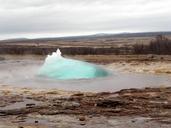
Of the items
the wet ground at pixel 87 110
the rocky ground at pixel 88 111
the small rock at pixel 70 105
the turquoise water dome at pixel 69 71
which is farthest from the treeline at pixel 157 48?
the small rock at pixel 70 105

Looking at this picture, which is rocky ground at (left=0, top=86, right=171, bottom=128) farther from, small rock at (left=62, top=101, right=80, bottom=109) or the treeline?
the treeline

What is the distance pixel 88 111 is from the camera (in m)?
17.5

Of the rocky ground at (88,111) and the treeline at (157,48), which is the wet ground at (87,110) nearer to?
the rocky ground at (88,111)

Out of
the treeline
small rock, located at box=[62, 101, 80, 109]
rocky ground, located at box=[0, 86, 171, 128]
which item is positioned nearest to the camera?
rocky ground, located at box=[0, 86, 171, 128]

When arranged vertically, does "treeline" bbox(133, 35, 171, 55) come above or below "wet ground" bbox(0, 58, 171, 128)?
below

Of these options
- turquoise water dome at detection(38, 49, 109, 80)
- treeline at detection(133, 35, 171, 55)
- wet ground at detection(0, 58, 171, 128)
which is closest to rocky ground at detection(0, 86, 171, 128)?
wet ground at detection(0, 58, 171, 128)

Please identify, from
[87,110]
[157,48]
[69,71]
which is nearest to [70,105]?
[87,110]

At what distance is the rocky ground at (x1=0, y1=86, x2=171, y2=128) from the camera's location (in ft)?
49.8

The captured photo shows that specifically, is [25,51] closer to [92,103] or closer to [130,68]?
[130,68]

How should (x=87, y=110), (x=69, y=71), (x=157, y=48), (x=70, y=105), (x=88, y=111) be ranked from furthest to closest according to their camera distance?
(x=157, y=48)
(x=69, y=71)
(x=70, y=105)
(x=87, y=110)
(x=88, y=111)

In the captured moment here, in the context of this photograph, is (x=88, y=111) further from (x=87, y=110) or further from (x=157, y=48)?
(x=157, y=48)

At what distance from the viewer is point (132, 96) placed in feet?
70.4

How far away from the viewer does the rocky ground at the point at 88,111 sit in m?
15.2

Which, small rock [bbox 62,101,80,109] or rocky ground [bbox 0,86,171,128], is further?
small rock [bbox 62,101,80,109]
